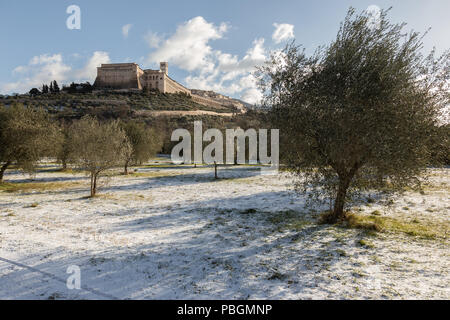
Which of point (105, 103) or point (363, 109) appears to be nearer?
point (363, 109)

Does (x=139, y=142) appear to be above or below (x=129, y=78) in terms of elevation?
below

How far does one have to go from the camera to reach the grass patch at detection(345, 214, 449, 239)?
1148 centimetres

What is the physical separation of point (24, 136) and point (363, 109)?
29352 millimetres

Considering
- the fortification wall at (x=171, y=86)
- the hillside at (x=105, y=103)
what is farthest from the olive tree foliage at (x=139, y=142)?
the fortification wall at (x=171, y=86)

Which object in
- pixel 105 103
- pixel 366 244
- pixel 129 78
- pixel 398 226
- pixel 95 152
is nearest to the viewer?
pixel 366 244

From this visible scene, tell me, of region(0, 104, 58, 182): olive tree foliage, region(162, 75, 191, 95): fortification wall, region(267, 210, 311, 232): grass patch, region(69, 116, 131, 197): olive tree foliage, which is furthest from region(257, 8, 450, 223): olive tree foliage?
region(162, 75, 191, 95): fortification wall

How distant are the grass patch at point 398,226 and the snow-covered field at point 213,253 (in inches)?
19.9

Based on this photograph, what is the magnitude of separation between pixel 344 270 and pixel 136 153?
35228mm

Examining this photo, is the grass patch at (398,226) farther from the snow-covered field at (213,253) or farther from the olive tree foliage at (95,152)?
the olive tree foliage at (95,152)

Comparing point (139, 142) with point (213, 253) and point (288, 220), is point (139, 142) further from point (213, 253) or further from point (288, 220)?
point (213, 253)

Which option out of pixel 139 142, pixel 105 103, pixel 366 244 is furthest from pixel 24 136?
pixel 105 103

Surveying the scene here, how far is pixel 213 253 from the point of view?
9.46 m

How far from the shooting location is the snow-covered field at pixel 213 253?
6.88m

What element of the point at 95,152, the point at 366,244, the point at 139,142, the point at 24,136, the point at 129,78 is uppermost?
the point at 129,78
